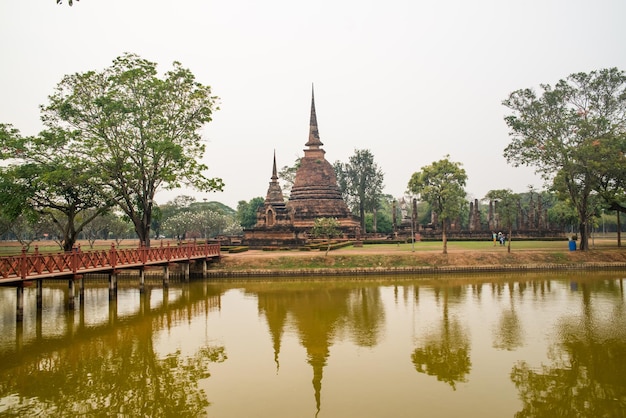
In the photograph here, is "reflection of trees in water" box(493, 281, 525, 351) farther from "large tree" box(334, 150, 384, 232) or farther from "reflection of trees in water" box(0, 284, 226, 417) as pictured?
"large tree" box(334, 150, 384, 232)

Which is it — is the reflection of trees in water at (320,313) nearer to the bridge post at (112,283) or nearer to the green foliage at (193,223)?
the bridge post at (112,283)

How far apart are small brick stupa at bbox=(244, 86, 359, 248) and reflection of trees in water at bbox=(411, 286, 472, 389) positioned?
31.5m

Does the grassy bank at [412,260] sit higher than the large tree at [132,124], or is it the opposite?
the large tree at [132,124]

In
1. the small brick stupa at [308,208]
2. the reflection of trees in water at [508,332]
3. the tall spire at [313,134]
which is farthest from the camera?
the tall spire at [313,134]

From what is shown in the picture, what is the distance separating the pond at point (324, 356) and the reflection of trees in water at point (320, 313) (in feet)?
0.26

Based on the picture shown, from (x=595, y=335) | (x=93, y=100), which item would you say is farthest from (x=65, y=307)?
(x=595, y=335)

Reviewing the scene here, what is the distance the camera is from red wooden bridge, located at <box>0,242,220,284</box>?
17.9 m

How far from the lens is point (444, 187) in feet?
118

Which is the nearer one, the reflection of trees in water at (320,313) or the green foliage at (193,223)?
the reflection of trees in water at (320,313)

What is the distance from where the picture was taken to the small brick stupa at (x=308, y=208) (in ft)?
161

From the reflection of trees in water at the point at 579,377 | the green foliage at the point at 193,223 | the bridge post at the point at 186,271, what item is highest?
the green foliage at the point at 193,223

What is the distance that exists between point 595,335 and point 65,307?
20.9 meters

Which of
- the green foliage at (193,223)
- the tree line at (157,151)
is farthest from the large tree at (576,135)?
the green foliage at (193,223)

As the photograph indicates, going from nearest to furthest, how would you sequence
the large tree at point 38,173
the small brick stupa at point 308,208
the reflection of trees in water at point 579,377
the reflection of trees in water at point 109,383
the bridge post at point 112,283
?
the reflection of trees in water at point 579,377, the reflection of trees in water at point 109,383, the bridge post at point 112,283, the large tree at point 38,173, the small brick stupa at point 308,208
